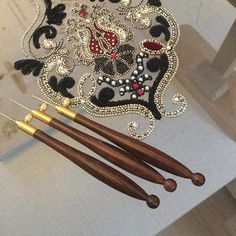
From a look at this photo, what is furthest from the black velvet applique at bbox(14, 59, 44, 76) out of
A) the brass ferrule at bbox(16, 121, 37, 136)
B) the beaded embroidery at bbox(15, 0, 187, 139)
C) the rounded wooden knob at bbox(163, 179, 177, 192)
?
the rounded wooden knob at bbox(163, 179, 177, 192)

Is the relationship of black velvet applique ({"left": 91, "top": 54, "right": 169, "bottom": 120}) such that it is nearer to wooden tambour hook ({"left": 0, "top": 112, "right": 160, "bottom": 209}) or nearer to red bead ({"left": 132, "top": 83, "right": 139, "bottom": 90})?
red bead ({"left": 132, "top": 83, "right": 139, "bottom": 90})

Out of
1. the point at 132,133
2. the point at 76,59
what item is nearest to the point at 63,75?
the point at 76,59

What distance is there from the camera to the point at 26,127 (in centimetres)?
55

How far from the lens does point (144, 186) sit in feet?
1.83

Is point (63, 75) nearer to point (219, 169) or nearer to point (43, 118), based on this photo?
point (43, 118)

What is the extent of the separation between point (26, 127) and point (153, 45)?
256mm

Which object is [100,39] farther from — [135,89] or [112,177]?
[112,177]

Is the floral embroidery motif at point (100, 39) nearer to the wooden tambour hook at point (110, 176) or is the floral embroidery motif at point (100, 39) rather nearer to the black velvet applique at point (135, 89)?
the black velvet applique at point (135, 89)

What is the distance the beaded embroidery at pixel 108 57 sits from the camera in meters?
0.59

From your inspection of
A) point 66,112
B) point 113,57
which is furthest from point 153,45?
point 66,112

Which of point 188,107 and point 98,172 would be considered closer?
point 98,172

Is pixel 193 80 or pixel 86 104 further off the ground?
pixel 193 80

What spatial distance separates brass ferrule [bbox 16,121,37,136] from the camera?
0.54 meters

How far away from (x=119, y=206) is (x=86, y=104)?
6.7 inches
